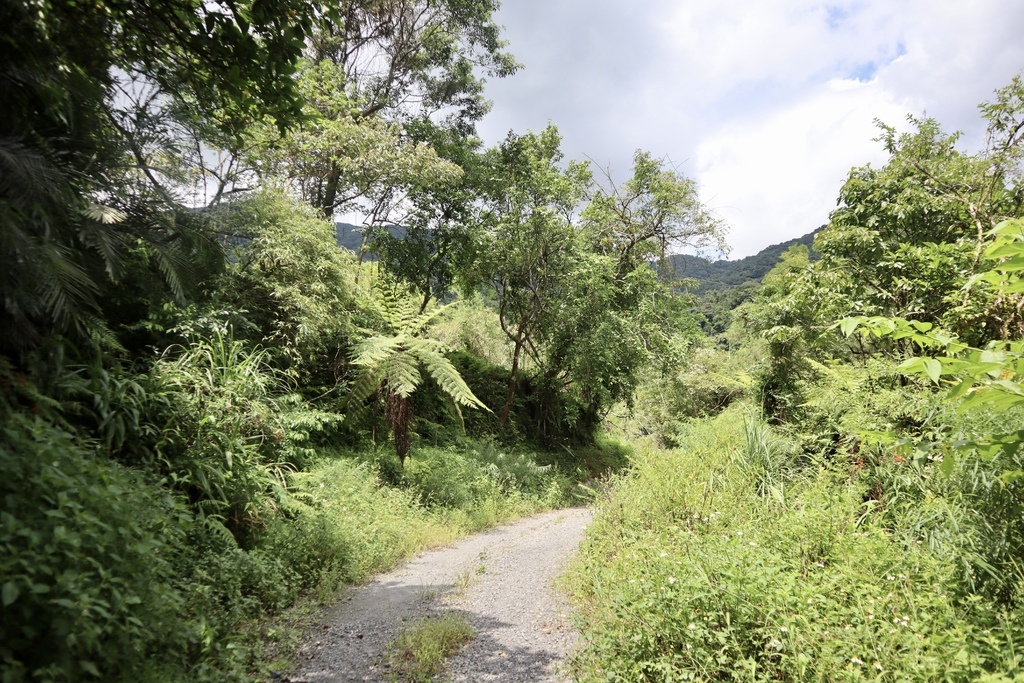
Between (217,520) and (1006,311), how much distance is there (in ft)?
30.7

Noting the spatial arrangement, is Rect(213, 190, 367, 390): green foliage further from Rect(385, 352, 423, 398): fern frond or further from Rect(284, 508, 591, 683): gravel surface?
Rect(284, 508, 591, 683): gravel surface

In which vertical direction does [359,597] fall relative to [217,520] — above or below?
below

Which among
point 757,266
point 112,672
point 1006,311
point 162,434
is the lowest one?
point 112,672

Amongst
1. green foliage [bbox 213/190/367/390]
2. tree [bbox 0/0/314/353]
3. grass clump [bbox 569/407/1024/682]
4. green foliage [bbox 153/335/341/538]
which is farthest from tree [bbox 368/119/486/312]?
grass clump [bbox 569/407/1024/682]

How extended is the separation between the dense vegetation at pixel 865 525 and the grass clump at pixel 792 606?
15 mm

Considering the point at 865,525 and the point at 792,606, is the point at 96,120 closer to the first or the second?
the point at 792,606

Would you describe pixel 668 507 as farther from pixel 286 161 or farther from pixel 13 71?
pixel 286 161

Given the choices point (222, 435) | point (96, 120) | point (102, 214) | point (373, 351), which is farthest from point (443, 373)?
point (96, 120)

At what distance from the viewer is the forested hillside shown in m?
2.71

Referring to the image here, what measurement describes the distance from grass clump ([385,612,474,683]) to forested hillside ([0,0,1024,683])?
892mm

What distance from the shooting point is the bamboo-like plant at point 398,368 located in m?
8.19

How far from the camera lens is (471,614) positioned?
15.7 feet

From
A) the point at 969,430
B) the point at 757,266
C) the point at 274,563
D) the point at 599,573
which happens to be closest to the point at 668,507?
the point at 599,573

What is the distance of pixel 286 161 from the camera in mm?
10016
